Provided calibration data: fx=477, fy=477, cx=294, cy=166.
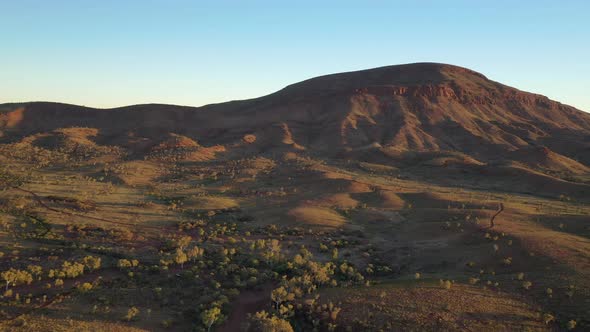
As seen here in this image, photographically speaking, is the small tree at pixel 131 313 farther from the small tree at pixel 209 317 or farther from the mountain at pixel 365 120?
the mountain at pixel 365 120

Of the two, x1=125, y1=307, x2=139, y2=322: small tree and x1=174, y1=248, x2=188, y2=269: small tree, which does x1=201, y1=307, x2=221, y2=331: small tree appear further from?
x1=174, y1=248, x2=188, y2=269: small tree

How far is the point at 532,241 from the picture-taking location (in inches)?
1239

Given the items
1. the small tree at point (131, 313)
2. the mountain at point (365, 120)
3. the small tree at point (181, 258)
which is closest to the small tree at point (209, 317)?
the small tree at point (131, 313)

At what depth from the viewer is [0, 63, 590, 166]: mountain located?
102m

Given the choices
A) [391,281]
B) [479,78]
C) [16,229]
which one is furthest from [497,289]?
[479,78]

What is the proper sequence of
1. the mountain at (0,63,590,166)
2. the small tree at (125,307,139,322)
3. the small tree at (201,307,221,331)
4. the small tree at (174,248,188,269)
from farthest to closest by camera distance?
the mountain at (0,63,590,166) → the small tree at (174,248,188,269) → the small tree at (125,307,139,322) → the small tree at (201,307,221,331)

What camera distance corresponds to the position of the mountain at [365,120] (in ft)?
333

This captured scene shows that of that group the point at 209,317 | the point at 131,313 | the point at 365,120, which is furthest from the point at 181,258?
the point at 365,120

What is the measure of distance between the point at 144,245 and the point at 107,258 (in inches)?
157

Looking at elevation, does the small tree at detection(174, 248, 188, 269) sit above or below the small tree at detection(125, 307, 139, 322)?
above

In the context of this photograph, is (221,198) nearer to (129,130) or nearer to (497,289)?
(497,289)

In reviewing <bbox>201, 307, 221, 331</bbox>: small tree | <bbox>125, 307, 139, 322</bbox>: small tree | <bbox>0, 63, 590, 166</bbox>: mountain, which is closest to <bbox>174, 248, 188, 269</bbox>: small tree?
<bbox>125, 307, 139, 322</bbox>: small tree

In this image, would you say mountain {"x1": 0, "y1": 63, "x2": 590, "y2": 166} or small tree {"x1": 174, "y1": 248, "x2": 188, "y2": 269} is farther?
mountain {"x1": 0, "y1": 63, "x2": 590, "y2": 166}

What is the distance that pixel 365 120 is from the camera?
11431 centimetres
